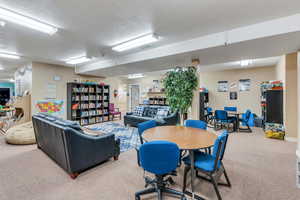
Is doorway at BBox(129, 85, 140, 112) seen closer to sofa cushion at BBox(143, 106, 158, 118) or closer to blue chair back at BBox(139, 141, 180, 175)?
sofa cushion at BBox(143, 106, 158, 118)

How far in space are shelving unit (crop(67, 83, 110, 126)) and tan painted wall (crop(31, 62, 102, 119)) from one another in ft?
0.91

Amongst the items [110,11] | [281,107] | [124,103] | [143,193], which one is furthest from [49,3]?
[124,103]

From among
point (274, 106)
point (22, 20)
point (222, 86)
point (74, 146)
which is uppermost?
point (22, 20)

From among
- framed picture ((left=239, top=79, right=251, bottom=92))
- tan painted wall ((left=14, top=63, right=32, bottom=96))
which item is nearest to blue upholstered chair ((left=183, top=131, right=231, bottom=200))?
framed picture ((left=239, top=79, right=251, bottom=92))

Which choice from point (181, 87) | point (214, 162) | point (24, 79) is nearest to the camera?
point (214, 162)

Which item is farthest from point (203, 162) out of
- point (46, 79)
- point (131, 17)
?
point (46, 79)

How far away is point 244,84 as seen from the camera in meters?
6.78

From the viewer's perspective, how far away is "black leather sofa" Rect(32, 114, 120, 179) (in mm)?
2291

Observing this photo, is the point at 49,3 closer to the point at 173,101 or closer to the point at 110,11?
the point at 110,11

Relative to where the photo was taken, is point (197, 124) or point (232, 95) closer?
point (197, 124)

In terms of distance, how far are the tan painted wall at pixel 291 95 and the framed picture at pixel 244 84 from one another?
2503mm

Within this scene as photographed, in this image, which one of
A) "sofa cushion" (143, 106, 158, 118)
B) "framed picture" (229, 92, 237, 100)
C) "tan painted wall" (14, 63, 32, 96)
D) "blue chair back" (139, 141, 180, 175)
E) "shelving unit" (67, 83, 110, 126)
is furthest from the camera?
"framed picture" (229, 92, 237, 100)

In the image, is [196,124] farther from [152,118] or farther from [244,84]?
[244,84]

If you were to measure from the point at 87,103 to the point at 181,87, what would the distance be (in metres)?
5.20
